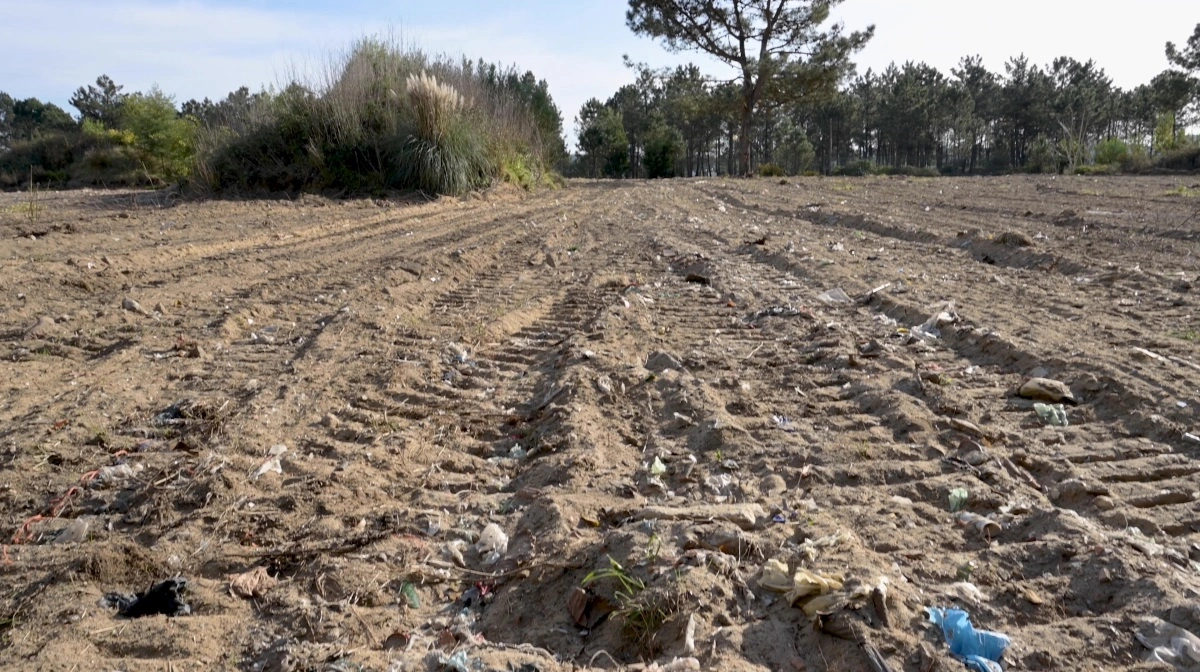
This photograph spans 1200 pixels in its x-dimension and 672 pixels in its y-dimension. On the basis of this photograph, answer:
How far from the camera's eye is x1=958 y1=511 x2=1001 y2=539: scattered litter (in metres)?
2.18

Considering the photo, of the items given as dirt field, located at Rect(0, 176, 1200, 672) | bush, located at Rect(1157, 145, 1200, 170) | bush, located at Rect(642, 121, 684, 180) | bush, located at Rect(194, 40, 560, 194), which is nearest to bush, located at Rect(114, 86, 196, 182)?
bush, located at Rect(194, 40, 560, 194)

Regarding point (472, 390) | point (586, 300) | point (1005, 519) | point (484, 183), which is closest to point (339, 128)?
point (484, 183)

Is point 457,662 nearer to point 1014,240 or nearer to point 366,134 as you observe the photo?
point 1014,240

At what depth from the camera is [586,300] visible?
17.3 ft

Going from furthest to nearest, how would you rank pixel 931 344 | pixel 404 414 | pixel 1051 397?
pixel 931 344
pixel 404 414
pixel 1051 397

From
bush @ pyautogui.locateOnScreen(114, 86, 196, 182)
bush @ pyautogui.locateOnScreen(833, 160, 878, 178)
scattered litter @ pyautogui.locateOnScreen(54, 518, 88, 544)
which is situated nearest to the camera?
scattered litter @ pyautogui.locateOnScreen(54, 518, 88, 544)

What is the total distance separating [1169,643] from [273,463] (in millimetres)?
2691

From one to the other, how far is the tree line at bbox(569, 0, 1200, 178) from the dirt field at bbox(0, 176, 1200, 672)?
67.3 feet

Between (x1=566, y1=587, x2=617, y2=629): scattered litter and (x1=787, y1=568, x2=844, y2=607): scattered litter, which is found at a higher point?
(x1=787, y1=568, x2=844, y2=607): scattered litter

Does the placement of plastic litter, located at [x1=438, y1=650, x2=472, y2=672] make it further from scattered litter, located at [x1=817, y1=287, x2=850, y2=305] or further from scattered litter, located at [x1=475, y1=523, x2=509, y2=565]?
scattered litter, located at [x1=817, y1=287, x2=850, y2=305]

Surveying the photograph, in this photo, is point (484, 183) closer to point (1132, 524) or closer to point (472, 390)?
point (472, 390)

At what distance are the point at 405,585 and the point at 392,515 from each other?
1.23ft

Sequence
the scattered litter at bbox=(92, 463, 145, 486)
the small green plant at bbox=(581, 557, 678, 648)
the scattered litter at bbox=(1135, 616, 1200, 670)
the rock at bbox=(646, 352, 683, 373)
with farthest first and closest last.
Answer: the rock at bbox=(646, 352, 683, 373)
the scattered litter at bbox=(92, 463, 145, 486)
the small green plant at bbox=(581, 557, 678, 648)
the scattered litter at bbox=(1135, 616, 1200, 670)

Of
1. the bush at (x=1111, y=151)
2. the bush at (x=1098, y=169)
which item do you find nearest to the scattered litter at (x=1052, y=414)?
the bush at (x=1098, y=169)
